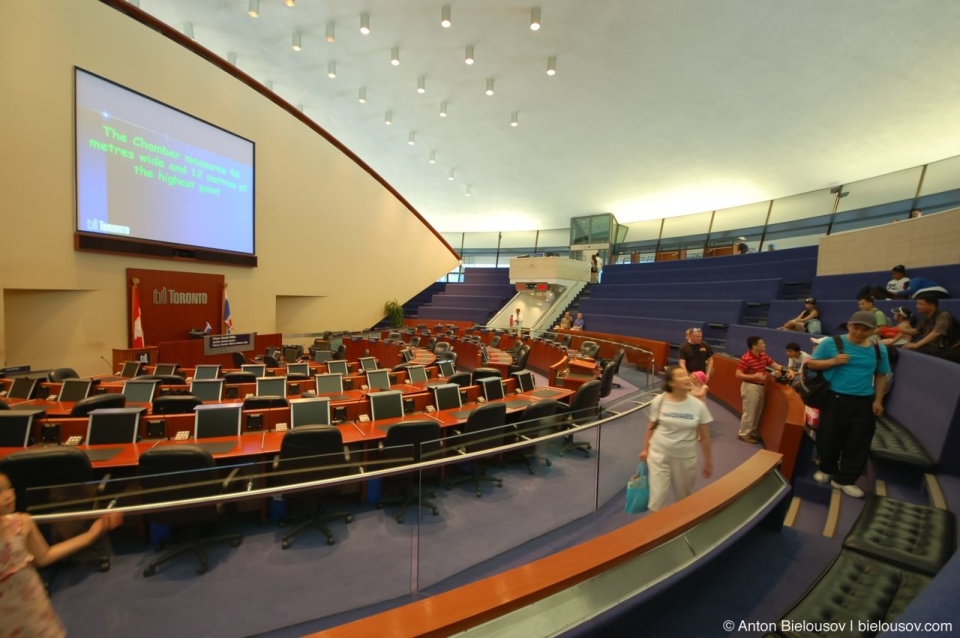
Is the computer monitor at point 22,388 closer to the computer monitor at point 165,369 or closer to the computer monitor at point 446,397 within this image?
the computer monitor at point 165,369

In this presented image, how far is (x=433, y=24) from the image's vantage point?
9.32 meters

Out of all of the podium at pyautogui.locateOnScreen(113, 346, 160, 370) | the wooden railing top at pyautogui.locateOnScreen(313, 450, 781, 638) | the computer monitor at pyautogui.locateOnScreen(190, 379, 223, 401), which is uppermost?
the wooden railing top at pyautogui.locateOnScreen(313, 450, 781, 638)

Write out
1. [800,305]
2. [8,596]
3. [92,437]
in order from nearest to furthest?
[8,596] < [92,437] < [800,305]

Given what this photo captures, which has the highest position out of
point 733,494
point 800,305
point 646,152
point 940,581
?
point 646,152

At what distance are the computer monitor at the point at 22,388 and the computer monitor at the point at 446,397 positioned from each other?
540 centimetres

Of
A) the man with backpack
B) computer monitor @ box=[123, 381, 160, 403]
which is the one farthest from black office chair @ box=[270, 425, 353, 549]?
the man with backpack

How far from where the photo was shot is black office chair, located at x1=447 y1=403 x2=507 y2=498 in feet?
10.8

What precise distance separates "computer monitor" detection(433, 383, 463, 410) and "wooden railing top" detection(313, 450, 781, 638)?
339 centimetres

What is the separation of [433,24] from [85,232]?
902 centimetres

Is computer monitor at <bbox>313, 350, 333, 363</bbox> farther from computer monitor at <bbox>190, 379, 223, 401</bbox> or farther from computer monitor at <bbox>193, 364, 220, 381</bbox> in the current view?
computer monitor at <bbox>190, 379, 223, 401</bbox>

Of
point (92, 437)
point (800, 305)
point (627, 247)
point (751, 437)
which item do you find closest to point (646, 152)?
point (627, 247)

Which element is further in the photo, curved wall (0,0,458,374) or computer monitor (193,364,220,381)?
curved wall (0,0,458,374)

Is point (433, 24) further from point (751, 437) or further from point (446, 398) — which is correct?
point (751, 437)

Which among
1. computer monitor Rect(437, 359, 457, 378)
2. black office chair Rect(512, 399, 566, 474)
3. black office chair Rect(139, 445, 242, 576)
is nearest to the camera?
black office chair Rect(139, 445, 242, 576)
